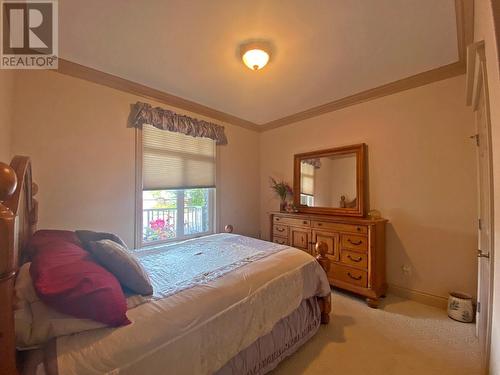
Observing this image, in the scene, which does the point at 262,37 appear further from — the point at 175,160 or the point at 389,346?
the point at 389,346

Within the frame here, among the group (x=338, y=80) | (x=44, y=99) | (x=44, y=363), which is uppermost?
(x=338, y=80)

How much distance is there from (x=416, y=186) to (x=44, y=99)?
4.19m

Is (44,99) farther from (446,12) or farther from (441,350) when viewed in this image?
(441,350)

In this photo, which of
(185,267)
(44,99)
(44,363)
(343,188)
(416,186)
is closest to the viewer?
(44,363)

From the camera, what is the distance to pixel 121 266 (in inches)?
45.2

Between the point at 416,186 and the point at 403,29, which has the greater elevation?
the point at 403,29

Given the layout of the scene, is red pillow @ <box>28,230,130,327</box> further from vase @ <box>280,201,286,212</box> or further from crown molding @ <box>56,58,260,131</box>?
vase @ <box>280,201,286,212</box>

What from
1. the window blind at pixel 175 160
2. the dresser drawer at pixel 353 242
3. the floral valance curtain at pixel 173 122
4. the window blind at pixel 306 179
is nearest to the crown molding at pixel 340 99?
the floral valance curtain at pixel 173 122

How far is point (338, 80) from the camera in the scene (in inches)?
106

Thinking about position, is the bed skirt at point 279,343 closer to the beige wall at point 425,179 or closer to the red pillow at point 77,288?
the red pillow at point 77,288

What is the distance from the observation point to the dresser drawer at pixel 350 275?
100 inches

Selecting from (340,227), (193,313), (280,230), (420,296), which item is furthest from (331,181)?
(193,313)

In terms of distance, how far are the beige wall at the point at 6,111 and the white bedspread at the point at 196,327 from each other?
1866 mm

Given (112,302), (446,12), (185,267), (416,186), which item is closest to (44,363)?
(112,302)
